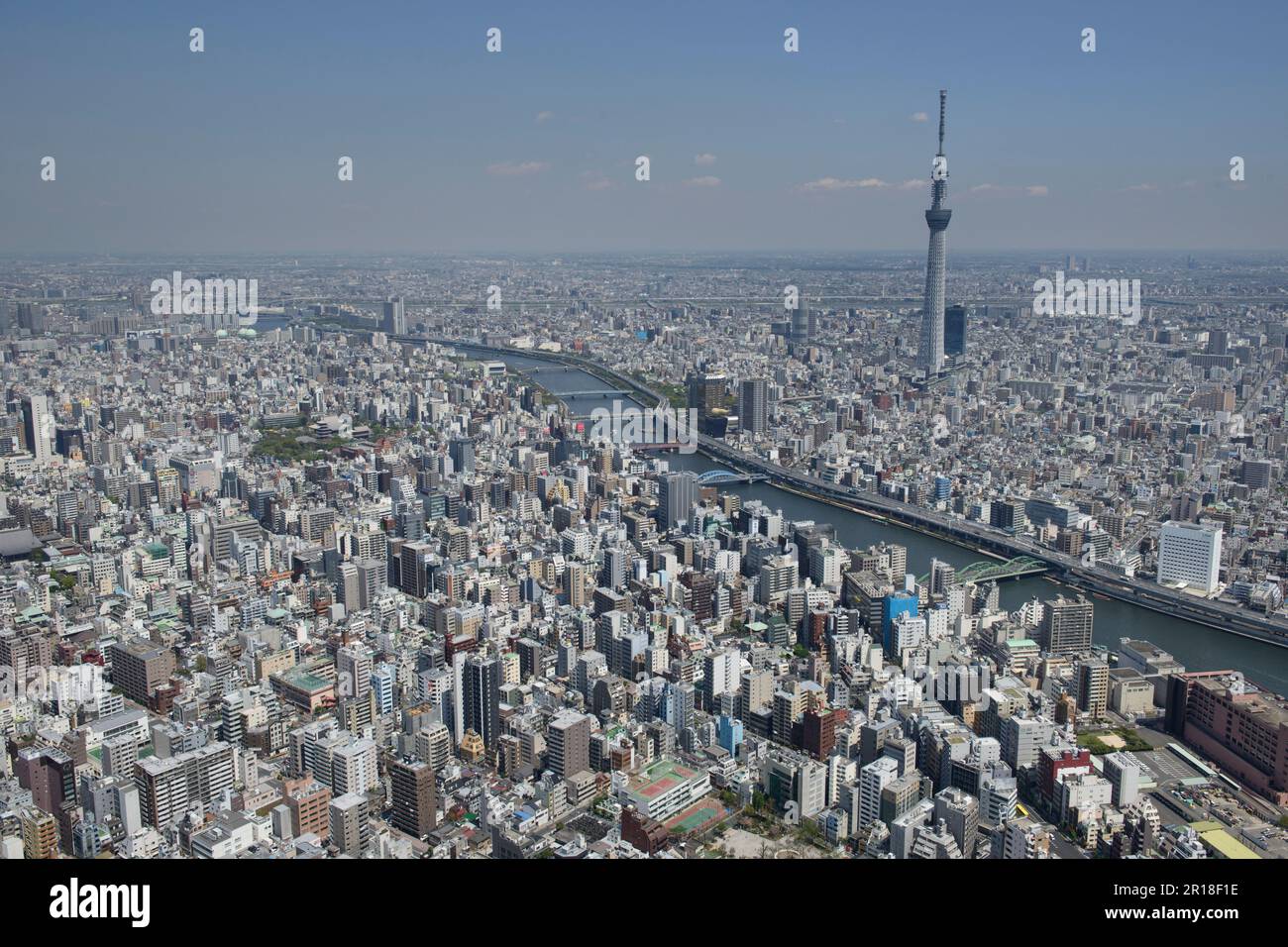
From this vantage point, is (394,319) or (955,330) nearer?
(955,330)

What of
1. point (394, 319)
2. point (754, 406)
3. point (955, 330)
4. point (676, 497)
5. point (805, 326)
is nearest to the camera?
point (676, 497)

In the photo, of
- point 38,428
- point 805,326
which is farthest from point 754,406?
point 38,428

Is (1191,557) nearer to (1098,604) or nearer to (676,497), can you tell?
(1098,604)

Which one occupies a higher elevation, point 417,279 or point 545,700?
point 417,279
